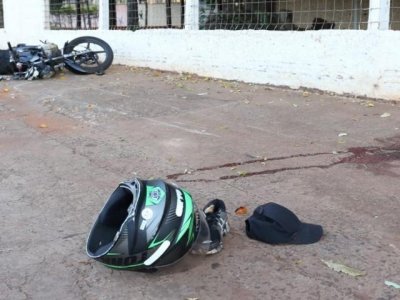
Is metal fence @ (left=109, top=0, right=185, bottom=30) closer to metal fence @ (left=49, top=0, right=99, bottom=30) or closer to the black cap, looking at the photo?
metal fence @ (left=49, top=0, right=99, bottom=30)

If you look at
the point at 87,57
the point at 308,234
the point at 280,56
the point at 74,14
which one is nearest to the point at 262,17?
the point at 280,56

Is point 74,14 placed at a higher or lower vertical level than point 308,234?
higher

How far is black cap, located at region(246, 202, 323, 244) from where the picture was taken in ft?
12.5

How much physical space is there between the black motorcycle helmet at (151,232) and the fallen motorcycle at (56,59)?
8966mm

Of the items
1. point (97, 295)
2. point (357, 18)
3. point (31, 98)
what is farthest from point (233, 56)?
point (97, 295)

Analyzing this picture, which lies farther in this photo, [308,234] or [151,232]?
[308,234]

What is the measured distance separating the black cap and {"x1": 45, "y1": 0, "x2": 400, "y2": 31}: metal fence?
288 inches

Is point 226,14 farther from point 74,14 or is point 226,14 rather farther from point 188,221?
point 188,221

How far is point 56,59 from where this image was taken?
1190cm

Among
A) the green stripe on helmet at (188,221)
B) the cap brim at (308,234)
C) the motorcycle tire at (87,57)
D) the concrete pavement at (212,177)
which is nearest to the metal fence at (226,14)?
the motorcycle tire at (87,57)

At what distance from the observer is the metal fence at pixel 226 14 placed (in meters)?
11.7

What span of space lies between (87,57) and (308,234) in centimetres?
953

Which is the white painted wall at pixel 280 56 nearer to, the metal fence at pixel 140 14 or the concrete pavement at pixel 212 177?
the concrete pavement at pixel 212 177

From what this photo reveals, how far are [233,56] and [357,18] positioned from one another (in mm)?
2828
